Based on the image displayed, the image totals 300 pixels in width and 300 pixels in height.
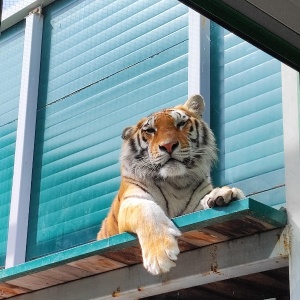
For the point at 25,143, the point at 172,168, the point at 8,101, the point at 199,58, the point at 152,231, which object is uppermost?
the point at 8,101

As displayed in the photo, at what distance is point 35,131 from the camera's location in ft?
19.1

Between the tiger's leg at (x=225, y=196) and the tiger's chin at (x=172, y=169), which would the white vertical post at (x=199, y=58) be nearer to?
the tiger's chin at (x=172, y=169)

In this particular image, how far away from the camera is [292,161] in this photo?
3961 millimetres

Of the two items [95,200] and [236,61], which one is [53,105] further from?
[236,61]

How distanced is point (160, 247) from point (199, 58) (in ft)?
5.70

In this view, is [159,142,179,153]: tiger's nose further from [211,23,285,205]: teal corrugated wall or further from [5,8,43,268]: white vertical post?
[5,8,43,268]: white vertical post

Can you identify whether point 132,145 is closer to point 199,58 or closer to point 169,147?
point 169,147

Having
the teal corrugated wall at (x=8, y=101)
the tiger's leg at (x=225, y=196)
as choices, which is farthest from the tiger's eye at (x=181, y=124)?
the teal corrugated wall at (x=8, y=101)

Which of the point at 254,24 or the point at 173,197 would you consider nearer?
the point at 254,24

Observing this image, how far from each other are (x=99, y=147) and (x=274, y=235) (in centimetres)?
191

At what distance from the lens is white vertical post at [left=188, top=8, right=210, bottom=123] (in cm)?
491

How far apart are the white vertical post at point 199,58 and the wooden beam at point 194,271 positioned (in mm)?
1108

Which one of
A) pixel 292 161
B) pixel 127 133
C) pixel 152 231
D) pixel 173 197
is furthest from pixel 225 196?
pixel 127 133

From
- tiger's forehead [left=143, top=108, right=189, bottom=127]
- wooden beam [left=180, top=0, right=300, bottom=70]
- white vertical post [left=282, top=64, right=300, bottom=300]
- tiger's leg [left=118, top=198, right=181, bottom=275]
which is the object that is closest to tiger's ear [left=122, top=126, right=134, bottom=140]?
tiger's forehead [left=143, top=108, right=189, bottom=127]
